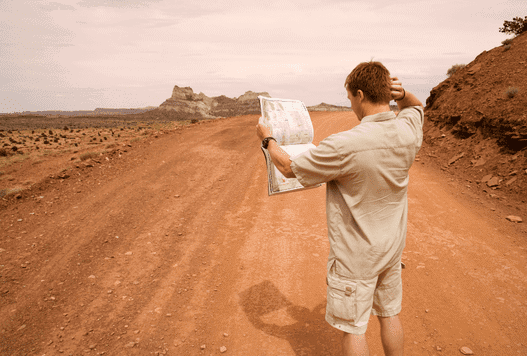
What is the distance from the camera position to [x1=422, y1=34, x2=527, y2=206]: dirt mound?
269 inches

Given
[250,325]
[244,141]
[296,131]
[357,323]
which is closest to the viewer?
[357,323]

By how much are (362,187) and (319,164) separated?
29 cm

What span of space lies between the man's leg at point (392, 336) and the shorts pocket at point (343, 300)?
42 cm

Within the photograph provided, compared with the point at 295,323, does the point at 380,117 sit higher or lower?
higher

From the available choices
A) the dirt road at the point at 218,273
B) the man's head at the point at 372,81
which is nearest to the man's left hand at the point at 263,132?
the man's head at the point at 372,81

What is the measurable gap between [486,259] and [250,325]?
3288mm

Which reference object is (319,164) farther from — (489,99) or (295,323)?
(489,99)

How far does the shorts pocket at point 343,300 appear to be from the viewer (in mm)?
1795

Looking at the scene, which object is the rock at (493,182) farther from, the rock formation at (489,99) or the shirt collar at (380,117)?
the shirt collar at (380,117)

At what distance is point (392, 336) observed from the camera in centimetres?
200

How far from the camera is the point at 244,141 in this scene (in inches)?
452

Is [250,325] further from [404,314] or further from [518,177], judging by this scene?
[518,177]

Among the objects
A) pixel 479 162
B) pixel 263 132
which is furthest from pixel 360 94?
pixel 479 162

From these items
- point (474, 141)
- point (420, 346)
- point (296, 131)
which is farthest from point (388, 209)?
point (474, 141)
